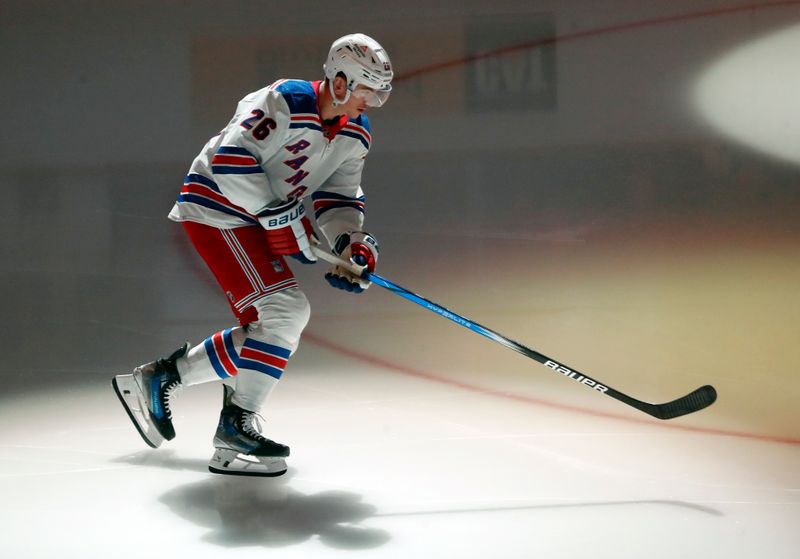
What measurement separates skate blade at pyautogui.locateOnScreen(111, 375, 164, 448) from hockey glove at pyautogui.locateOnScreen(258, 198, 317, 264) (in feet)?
1.78

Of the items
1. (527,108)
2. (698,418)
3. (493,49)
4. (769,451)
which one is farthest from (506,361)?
(493,49)

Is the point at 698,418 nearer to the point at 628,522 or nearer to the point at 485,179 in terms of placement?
the point at 628,522

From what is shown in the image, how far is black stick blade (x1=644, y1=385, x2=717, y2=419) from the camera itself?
2053mm

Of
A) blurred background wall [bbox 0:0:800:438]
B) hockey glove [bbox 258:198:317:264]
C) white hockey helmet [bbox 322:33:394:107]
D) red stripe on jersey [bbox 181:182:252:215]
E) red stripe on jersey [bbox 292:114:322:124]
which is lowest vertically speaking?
hockey glove [bbox 258:198:317:264]

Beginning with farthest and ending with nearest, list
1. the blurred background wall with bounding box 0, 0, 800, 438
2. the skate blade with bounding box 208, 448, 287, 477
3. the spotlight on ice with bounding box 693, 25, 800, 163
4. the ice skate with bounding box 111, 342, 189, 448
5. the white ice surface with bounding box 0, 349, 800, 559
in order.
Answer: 1. the spotlight on ice with bounding box 693, 25, 800, 163
2. the blurred background wall with bounding box 0, 0, 800, 438
3. the ice skate with bounding box 111, 342, 189, 448
4. the skate blade with bounding box 208, 448, 287, 477
5. the white ice surface with bounding box 0, 349, 800, 559

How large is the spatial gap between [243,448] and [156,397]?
0.31 meters

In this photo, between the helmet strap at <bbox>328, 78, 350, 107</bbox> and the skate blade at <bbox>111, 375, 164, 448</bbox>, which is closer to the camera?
the helmet strap at <bbox>328, 78, 350, 107</bbox>

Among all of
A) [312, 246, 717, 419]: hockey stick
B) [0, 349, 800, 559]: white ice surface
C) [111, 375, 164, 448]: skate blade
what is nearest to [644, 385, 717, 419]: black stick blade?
[312, 246, 717, 419]: hockey stick

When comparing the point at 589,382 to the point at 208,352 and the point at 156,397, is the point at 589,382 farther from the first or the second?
the point at 156,397

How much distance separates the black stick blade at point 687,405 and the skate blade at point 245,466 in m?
0.88

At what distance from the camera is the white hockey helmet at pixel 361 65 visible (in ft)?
6.55

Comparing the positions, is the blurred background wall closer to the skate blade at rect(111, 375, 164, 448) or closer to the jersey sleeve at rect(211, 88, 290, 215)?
the skate blade at rect(111, 375, 164, 448)

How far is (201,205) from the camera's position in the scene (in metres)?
2.17

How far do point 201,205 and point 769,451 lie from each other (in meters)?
1.49
